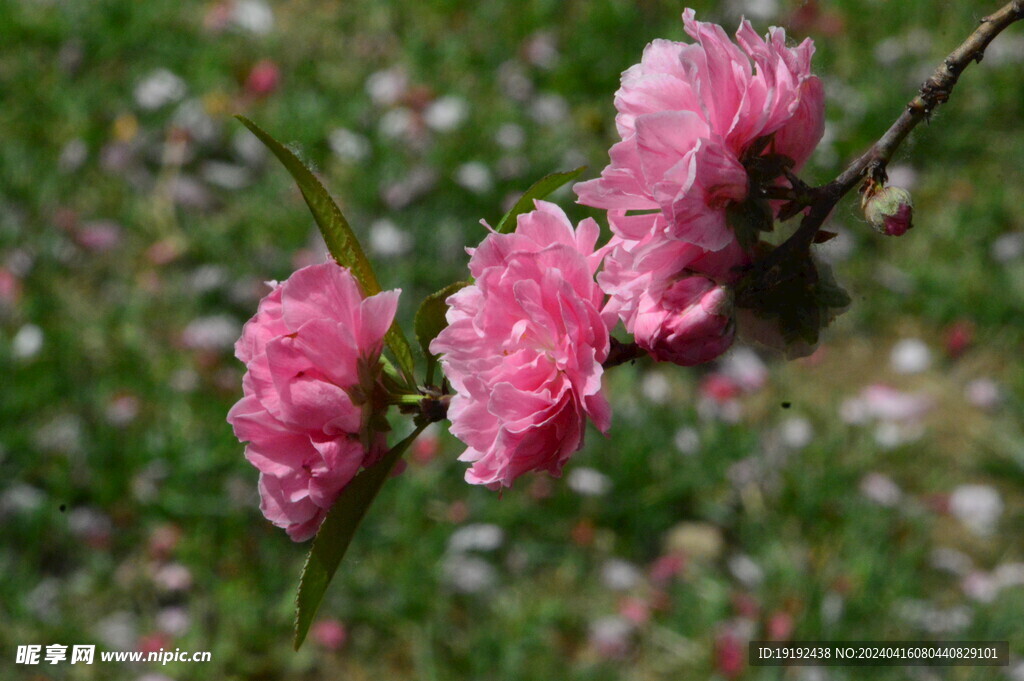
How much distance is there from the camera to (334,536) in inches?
20.2

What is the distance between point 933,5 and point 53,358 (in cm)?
214

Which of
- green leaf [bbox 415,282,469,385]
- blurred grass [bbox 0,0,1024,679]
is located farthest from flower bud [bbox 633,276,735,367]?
blurred grass [bbox 0,0,1024,679]

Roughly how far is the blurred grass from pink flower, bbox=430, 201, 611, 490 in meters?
1.17

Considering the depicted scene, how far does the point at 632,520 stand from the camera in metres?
1.74

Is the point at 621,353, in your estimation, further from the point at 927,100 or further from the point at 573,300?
the point at 927,100

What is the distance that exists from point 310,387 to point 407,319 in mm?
1428

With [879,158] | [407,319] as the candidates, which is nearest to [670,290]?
[879,158]

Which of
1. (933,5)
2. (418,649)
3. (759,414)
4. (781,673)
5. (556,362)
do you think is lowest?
(418,649)

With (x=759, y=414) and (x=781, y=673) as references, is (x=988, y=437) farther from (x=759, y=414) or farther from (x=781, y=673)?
(x=781, y=673)

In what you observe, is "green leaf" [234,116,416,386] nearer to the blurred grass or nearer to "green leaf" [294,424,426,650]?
"green leaf" [294,424,426,650]

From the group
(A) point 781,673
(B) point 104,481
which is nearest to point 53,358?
(B) point 104,481

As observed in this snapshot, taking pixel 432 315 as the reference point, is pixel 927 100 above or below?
above

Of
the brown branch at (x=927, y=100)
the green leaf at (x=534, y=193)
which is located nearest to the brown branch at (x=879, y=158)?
the brown branch at (x=927, y=100)

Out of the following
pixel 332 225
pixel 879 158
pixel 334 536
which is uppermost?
pixel 879 158
